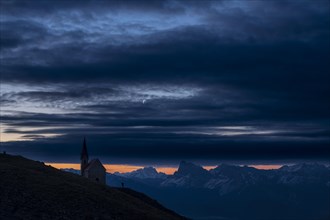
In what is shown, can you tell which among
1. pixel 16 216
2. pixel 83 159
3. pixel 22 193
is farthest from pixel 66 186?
pixel 83 159

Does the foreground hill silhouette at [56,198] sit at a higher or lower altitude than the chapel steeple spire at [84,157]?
lower

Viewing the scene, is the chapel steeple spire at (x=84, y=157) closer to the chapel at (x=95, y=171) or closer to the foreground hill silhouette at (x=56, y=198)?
the chapel at (x=95, y=171)

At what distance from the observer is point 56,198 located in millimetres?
84625

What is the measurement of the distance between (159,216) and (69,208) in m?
16.9

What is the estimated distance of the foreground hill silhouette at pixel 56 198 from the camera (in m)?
77.5

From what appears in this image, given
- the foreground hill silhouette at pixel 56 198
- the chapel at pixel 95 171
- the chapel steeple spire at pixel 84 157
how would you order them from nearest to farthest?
the foreground hill silhouette at pixel 56 198 < the chapel at pixel 95 171 < the chapel steeple spire at pixel 84 157

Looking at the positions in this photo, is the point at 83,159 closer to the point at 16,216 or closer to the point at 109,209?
the point at 109,209

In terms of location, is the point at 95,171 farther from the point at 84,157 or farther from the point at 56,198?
the point at 56,198

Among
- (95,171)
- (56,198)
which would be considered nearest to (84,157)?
(95,171)

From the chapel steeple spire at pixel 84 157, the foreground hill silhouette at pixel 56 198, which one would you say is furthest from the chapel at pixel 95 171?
the foreground hill silhouette at pixel 56 198

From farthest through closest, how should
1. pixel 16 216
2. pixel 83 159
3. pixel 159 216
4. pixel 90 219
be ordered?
pixel 83 159 → pixel 159 216 → pixel 90 219 → pixel 16 216

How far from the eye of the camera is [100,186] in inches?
4139

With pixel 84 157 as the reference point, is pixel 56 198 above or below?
below

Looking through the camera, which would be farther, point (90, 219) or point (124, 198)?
point (124, 198)
